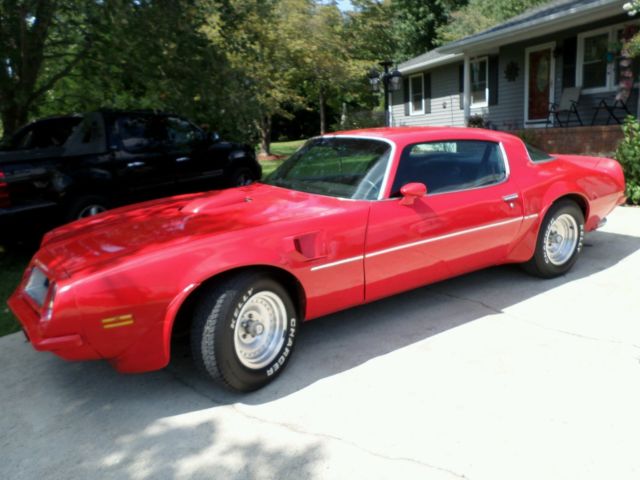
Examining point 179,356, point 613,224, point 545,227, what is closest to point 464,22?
point 613,224

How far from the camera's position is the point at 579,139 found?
991 centimetres

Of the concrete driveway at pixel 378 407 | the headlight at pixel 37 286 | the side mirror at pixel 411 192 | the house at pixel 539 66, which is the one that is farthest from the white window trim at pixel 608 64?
the headlight at pixel 37 286

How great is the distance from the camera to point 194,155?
24.3ft

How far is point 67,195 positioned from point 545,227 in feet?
16.5

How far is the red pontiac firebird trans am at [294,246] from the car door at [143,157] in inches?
104

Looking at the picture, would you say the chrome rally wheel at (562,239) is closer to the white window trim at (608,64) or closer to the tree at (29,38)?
the tree at (29,38)

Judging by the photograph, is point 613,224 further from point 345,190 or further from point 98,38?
point 98,38

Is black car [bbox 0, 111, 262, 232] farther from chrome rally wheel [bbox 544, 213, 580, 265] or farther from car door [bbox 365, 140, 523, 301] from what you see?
chrome rally wheel [bbox 544, 213, 580, 265]

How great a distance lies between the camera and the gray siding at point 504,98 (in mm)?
12055

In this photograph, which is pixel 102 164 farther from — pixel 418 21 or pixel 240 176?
pixel 418 21

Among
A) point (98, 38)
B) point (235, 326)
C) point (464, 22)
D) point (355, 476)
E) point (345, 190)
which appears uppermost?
point (464, 22)

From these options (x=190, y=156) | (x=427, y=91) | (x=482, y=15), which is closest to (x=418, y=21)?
(x=482, y=15)

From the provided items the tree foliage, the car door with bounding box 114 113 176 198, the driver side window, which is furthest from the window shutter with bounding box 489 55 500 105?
the driver side window

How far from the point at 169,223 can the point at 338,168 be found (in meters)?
1.32
